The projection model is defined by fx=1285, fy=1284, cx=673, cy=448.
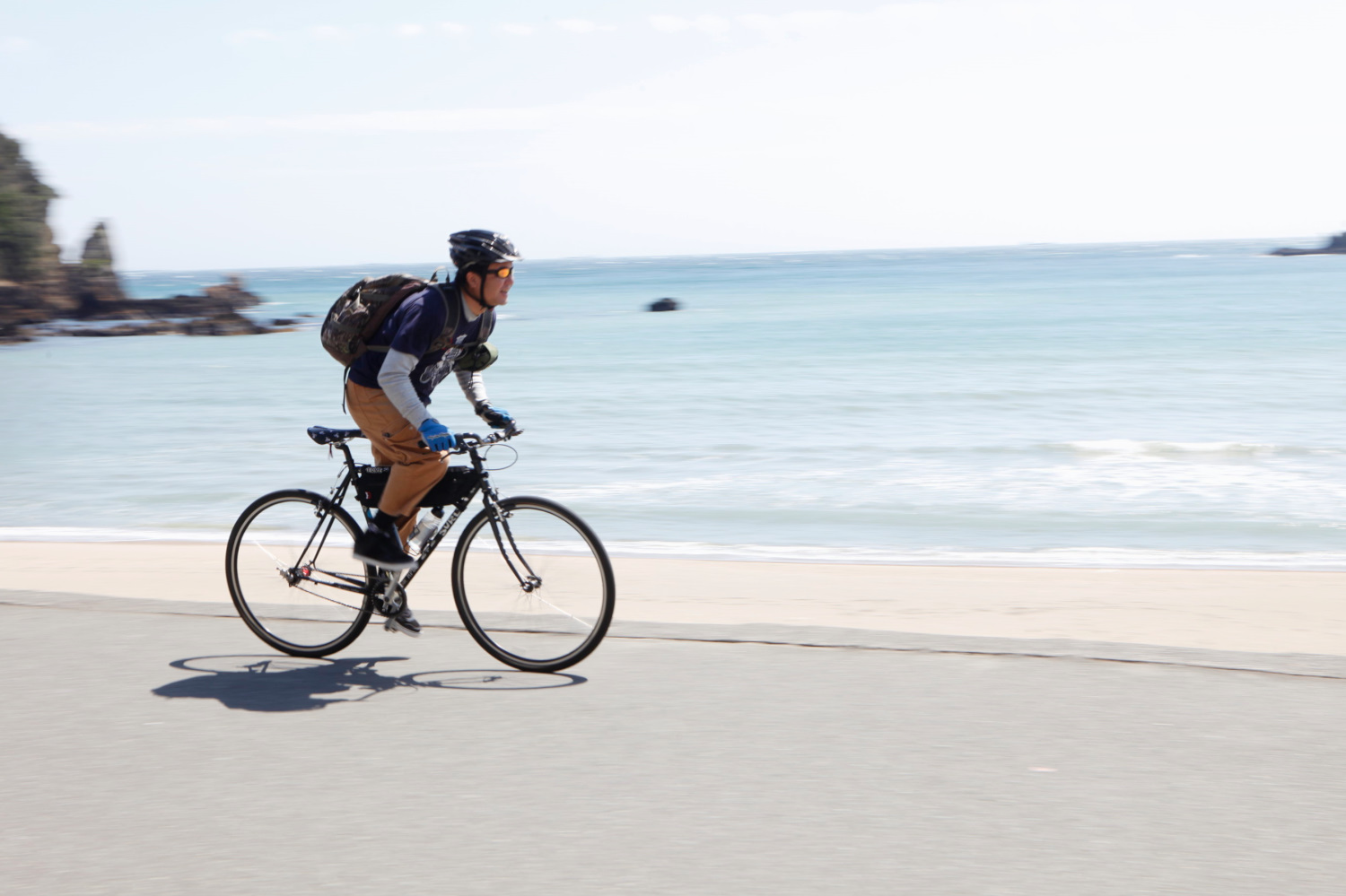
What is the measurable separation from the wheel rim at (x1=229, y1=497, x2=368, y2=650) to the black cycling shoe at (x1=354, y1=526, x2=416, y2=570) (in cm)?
21

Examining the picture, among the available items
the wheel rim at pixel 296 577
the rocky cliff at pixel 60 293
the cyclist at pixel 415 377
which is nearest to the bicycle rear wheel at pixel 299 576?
the wheel rim at pixel 296 577

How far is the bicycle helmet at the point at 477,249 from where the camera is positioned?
5.17 m

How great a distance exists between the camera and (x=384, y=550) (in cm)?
539

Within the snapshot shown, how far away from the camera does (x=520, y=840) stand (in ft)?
11.5

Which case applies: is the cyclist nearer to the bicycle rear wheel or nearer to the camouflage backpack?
the camouflage backpack

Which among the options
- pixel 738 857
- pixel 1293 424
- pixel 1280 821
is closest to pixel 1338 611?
pixel 1280 821

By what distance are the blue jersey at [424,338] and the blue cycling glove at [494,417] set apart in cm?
22

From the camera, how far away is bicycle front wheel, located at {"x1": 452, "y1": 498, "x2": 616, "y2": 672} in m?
5.30

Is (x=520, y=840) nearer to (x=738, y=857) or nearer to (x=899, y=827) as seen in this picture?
(x=738, y=857)

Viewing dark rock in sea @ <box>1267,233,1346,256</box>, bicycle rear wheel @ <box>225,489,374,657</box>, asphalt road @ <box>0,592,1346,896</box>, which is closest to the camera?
asphalt road @ <box>0,592,1346,896</box>

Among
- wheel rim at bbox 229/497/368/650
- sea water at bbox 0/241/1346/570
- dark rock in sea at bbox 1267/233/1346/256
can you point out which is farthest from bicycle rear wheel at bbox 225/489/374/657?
dark rock in sea at bbox 1267/233/1346/256

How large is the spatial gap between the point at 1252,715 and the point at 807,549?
607cm

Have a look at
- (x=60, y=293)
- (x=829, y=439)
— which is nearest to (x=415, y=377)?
(x=829, y=439)

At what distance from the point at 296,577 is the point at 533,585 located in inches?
45.7
